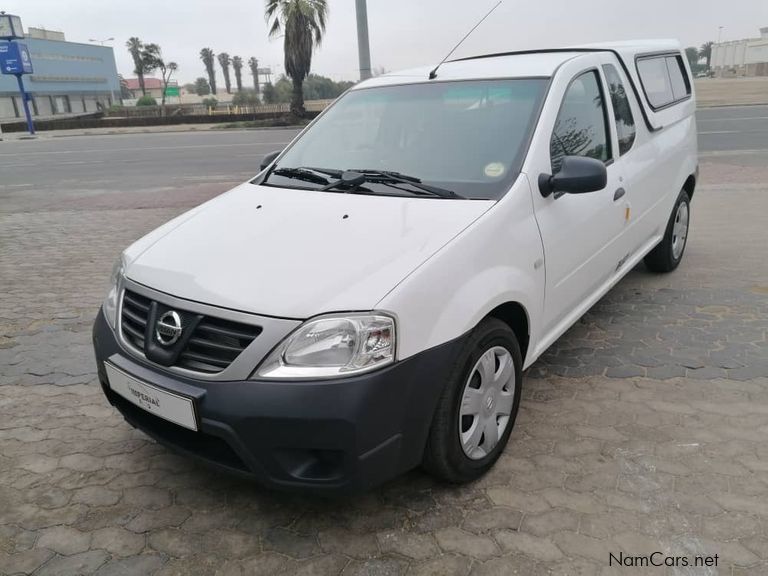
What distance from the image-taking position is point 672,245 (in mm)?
5270

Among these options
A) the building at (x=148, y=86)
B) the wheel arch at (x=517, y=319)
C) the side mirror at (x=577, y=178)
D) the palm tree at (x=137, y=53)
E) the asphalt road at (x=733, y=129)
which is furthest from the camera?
the building at (x=148, y=86)

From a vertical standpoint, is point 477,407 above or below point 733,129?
above

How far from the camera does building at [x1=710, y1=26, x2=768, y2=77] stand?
86.1 m

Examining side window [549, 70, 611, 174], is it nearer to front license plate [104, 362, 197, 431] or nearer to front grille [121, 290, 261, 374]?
front grille [121, 290, 261, 374]

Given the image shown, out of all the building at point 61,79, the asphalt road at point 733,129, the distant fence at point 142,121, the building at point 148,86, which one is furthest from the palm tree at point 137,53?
the asphalt road at point 733,129

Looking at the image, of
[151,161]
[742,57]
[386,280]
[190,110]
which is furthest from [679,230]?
[742,57]

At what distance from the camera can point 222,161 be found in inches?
648

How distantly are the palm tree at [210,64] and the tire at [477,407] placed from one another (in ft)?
420

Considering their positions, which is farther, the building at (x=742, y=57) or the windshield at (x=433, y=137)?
the building at (x=742, y=57)

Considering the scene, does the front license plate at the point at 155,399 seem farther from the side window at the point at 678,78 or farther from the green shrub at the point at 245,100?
the green shrub at the point at 245,100

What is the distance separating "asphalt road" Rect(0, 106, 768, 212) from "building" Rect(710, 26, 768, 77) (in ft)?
249

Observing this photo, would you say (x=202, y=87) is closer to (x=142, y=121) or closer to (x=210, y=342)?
(x=142, y=121)

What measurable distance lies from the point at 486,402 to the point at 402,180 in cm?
116

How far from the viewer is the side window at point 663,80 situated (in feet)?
14.7
